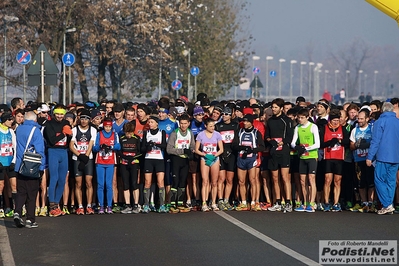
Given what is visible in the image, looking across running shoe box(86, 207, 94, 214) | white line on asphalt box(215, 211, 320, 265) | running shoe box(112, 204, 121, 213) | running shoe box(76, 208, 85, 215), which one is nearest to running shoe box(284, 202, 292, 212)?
white line on asphalt box(215, 211, 320, 265)

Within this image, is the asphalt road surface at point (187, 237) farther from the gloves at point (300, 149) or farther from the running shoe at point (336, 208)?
the gloves at point (300, 149)

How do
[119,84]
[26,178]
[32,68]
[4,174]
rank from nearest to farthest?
[26,178], [4,174], [32,68], [119,84]

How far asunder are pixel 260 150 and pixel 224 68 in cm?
4189

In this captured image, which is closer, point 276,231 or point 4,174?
point 276,231

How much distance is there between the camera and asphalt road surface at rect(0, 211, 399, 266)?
12781 mm

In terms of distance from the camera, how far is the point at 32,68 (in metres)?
29.4

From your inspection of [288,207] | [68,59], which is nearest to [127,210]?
[288,207]

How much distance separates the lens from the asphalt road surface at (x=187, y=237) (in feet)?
41.9

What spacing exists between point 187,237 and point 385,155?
16.4 ft

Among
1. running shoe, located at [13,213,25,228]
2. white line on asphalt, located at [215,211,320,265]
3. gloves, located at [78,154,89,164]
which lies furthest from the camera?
gloves, located at [78,154,89,164]

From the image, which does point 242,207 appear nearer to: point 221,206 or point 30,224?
point 221,206

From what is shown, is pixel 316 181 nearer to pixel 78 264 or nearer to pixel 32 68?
pixel 78 264

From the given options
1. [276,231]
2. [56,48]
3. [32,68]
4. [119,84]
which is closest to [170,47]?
[119,84]

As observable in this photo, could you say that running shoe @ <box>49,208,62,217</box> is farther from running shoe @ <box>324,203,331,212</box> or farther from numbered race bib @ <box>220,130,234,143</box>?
running shoe @ <box>324,203,331,212</box>
